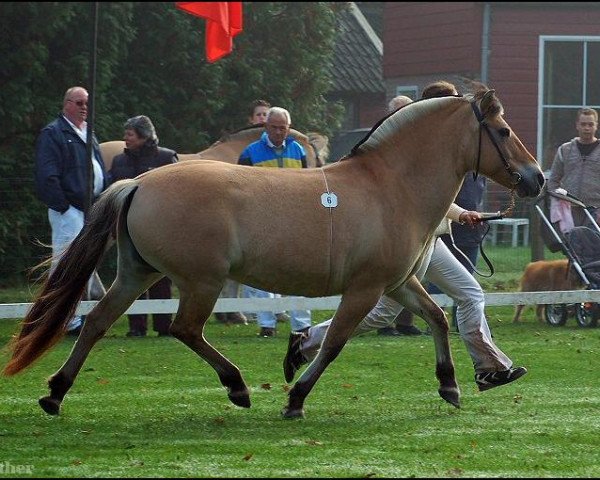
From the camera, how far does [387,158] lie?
8.71 m

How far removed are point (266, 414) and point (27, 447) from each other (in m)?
1.76

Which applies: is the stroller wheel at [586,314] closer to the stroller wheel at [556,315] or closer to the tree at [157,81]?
the stroller wheel at [556,315]

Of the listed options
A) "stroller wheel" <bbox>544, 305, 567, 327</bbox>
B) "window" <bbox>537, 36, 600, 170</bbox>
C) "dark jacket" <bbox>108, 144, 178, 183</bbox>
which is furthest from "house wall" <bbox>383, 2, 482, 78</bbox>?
"dark jacket" <bbox>108, 144, 178, 183</bbox>

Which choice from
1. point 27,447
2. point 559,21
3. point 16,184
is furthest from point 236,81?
point 27,447

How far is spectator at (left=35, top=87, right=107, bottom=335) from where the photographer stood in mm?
13047

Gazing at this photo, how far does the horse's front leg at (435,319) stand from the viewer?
8922mm

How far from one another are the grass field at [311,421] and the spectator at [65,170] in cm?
140

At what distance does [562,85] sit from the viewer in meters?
23.9

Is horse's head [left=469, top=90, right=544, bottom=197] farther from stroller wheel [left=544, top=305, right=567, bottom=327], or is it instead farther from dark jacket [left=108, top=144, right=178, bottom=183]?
stroller wheel [left=544, top=305, right=567, bottom=327]

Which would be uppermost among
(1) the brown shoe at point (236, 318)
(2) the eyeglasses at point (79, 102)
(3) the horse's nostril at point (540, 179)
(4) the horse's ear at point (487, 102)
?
(4) the horse's ear at point (487, 102)

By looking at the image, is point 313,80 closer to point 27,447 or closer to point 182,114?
point 182,114

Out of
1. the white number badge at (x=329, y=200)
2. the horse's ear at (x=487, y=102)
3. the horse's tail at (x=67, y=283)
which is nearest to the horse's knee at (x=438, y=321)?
the white number badge at (x=329, y=200)

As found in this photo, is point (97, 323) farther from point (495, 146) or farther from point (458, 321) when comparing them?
point (495, 146)

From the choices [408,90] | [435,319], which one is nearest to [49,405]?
[435,319]
